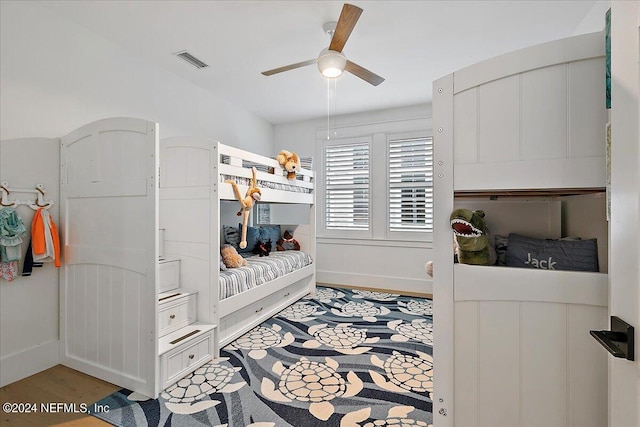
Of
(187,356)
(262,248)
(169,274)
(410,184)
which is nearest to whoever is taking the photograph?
(187,356)

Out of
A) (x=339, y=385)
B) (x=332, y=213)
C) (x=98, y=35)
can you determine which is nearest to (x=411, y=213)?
(x=332, y=213)

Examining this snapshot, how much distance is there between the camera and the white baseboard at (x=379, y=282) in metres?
4.19

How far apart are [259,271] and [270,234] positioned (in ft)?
3.87

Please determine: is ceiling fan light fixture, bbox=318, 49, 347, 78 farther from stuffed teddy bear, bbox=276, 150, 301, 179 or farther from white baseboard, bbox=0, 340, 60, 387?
white baseboard, bbox=0, 340, 60, 387

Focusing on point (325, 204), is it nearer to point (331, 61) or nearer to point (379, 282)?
point (379, 282)

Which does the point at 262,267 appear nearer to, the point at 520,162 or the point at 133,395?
the point at 133,395

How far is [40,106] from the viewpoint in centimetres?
221

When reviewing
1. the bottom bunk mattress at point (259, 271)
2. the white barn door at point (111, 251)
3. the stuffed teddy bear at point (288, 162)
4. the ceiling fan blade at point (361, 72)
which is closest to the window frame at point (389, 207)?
the bottom bunk mattress at point (259, 271)

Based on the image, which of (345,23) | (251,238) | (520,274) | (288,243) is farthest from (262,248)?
(520,274)

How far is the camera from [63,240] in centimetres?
227

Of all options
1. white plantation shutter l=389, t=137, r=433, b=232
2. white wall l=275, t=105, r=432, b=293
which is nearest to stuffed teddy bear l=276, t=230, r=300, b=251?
white wall l=275, t=105, r=432, b=293

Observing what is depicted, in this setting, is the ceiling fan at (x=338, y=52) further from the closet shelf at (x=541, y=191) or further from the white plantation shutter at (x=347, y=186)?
the white plantation shutter at (x=347, y=186)

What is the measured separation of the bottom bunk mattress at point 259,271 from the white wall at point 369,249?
0.71 meters

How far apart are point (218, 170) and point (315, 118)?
2.75m
